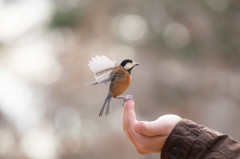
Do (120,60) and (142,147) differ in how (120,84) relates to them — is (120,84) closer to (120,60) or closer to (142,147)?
(142,147)

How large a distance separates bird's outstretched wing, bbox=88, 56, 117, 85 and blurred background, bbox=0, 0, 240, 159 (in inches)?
133

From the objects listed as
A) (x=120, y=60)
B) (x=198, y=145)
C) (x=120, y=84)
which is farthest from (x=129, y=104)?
(x=120, y=60)

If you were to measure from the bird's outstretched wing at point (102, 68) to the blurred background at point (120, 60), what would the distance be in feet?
11.1

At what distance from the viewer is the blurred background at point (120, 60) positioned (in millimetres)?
4973

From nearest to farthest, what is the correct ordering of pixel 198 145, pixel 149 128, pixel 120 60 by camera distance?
1. pixel 198 145
2. pixel 149 128
3. pixel 120 60

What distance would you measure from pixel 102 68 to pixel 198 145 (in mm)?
434

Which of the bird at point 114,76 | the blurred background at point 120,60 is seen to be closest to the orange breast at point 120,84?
the bird at point 114,76

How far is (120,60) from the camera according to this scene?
5.26 metres

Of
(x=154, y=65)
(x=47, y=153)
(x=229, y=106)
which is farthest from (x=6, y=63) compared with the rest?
(x=229, y=106)

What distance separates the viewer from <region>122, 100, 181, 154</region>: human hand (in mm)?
1274

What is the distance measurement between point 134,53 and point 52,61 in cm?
138

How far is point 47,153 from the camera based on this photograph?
4.60m

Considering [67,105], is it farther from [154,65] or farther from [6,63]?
[154,65]

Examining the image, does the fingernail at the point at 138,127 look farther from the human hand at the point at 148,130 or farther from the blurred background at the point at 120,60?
the blurred background at the point at 120,60
